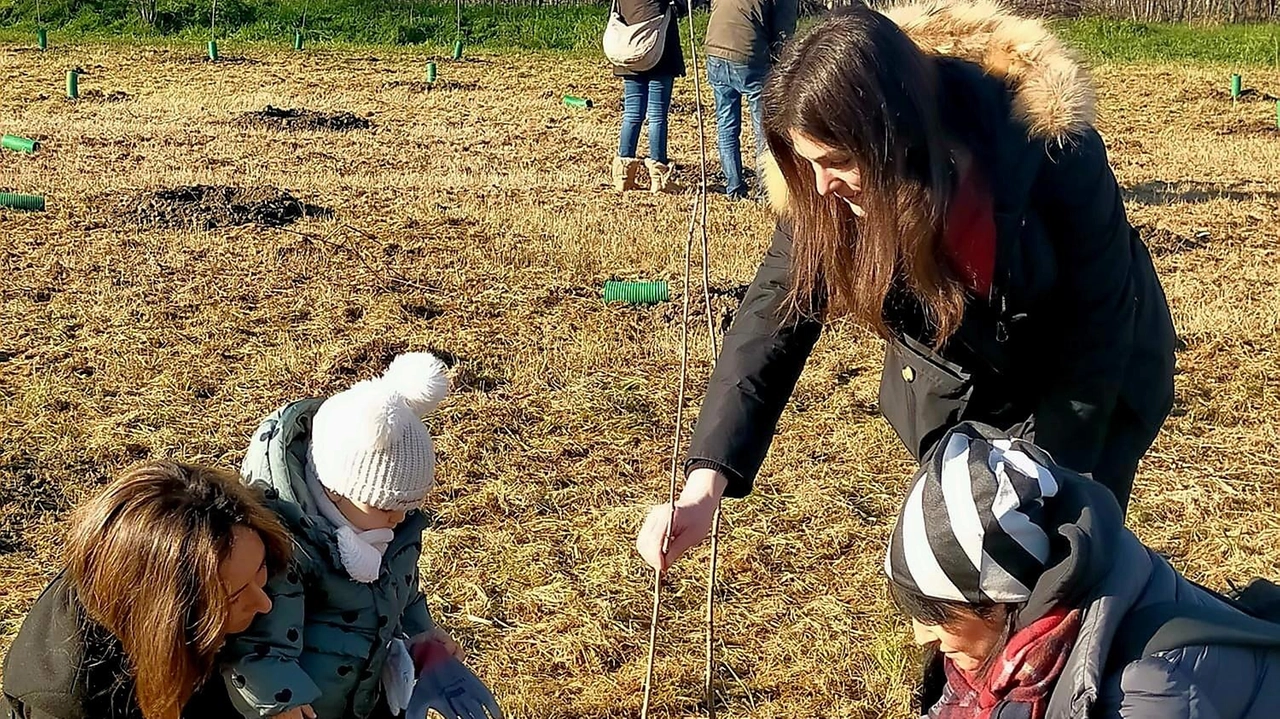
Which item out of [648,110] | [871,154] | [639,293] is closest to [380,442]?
[871,154]

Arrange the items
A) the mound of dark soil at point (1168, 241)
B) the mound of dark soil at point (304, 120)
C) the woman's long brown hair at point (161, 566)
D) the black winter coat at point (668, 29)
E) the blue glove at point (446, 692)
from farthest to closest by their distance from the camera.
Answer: the mound of dark soil at point (304, 120), the black winter coat at point (668, 29), the mound of dark soil at point (1168, 241), the blue glove at point (446, 692), the woman's long brown hair at point (161, 566)

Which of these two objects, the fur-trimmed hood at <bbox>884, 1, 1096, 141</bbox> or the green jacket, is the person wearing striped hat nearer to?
the fur-trimmed hood at <bbox>884, 1, 1096, 141</bbox>

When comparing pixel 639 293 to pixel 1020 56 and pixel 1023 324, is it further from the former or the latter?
pixel 1020 56

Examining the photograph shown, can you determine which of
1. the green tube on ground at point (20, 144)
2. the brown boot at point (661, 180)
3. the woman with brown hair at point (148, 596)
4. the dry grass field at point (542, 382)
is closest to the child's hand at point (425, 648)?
the woman with brown hair at point (148, 596)

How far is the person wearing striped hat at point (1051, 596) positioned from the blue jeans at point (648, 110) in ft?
20.6

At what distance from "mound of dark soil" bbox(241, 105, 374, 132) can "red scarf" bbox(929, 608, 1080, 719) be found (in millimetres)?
9363

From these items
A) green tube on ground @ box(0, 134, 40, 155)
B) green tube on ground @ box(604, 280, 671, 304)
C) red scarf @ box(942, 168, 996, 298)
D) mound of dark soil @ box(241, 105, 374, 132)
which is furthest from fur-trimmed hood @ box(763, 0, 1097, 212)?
mound of dark soil @ box(241, 105, 374, 132)

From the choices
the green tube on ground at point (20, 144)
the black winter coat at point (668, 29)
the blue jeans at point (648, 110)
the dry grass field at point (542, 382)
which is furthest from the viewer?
the green tube on ground at point (20, 144)

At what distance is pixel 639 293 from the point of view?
5652mm

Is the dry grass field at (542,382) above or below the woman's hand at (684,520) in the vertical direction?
below

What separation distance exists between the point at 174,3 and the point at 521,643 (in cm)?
1783

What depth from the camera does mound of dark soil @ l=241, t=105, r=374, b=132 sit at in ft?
34.0

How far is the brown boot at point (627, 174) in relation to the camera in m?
7.88

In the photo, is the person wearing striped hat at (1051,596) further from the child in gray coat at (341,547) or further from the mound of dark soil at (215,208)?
the mound of dark soil at (215,208)
